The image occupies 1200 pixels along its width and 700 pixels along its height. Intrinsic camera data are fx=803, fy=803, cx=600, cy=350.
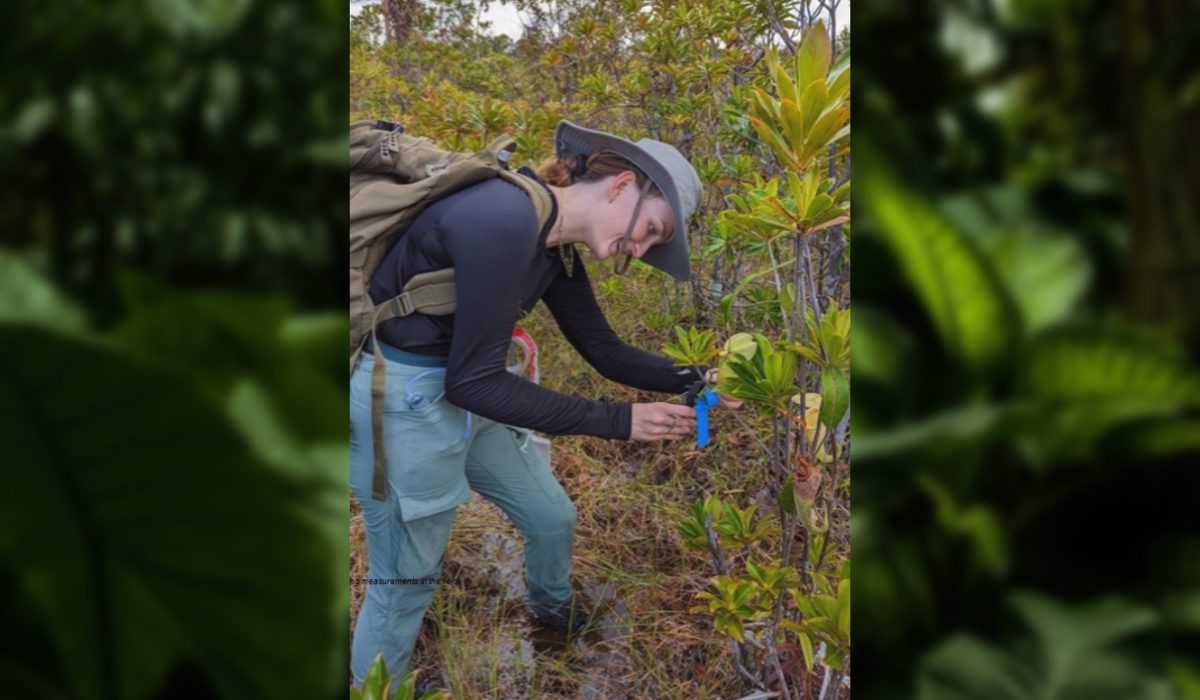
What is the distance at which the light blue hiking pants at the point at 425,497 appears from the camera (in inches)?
43.1

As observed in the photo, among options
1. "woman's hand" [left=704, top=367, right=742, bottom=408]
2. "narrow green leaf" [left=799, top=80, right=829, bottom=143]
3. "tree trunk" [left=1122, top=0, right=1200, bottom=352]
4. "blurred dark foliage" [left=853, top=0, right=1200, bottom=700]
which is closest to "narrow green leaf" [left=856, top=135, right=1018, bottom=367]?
"blurred dark foliage" [left=853, top=0, right=1200, bottom=700]

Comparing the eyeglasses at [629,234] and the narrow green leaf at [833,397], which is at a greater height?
the eyeglasses at [629,234]

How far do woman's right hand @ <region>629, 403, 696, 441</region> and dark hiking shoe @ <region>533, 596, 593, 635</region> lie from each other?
0.86ft

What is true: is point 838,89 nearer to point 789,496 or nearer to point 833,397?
point 833,397

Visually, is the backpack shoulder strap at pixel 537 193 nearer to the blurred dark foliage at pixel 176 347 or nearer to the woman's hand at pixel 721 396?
the woman's hand at pixel 721 396

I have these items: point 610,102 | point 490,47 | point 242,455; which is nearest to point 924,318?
point 242,455

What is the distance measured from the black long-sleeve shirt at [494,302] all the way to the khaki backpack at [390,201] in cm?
1

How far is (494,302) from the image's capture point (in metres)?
1.08

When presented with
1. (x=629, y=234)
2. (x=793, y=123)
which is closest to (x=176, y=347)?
(x=629, y=234)

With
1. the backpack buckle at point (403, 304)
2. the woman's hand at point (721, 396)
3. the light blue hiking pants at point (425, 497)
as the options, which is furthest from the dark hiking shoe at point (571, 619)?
the backpack buckle at point (403, 304)

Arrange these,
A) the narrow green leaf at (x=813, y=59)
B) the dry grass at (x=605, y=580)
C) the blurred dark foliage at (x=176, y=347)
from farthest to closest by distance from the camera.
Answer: the dry grass at (x=605, y=580) → the narrow green leaf at (x=813, y=59) → the blurred dark foliage at (x=176, y=347)

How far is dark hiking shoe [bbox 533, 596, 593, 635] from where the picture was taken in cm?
117

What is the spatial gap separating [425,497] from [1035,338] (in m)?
0.80

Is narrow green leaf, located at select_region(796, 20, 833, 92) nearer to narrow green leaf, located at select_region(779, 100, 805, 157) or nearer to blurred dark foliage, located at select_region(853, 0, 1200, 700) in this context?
narrow green leaf, located at select_region(779, 100, 805, 157)
